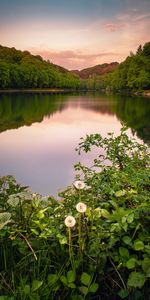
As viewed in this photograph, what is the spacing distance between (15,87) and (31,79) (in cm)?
883

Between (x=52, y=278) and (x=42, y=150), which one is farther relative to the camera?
(x=42, y=150)

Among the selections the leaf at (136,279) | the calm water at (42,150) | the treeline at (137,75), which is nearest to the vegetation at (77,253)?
the leaf at (136,279)

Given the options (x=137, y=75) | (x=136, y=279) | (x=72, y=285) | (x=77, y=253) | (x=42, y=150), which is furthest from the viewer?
(x=137, y=75)

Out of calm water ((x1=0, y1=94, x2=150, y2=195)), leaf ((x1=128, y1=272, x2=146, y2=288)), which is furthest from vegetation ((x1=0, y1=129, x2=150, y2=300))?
calm water ((x1=0, y1=94, x2=150, y2=195))

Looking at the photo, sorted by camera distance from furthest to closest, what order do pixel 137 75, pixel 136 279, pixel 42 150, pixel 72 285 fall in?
pixel 137 75, pixel 42 150, pixel 72 285, pixel 136 279

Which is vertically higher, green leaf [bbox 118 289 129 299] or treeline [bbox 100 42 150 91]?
treeline [bbox 100 42 150 91]

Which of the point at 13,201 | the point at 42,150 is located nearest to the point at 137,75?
the point at 42,150

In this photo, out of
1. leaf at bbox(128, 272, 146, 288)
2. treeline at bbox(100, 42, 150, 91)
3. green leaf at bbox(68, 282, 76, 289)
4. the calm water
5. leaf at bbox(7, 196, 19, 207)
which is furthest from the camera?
treeline at bbox(100, 42, 150, 91)

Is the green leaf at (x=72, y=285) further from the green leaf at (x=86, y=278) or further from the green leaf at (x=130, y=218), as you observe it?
the green leaf at (x=130, y=218)

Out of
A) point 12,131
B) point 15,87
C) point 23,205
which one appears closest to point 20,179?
point 23,205

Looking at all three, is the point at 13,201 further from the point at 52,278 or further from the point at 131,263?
the point at 131,263

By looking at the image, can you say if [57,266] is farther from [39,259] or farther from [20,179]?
[20,179]

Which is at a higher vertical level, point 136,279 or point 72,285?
point 136,279

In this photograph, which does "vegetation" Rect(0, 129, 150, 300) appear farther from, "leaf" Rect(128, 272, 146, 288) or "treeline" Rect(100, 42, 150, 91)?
"treeline" Rect(100, 42, 150, 91)
